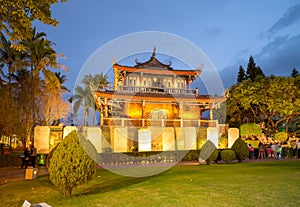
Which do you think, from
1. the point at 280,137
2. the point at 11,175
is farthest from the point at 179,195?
the point at 280,137

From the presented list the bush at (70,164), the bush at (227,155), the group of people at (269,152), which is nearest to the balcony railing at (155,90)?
the group of people at (269,152)

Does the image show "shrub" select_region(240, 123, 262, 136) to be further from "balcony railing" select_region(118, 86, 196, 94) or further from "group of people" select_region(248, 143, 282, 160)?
"balcony railing" select_region(118, 86, 196, 94)

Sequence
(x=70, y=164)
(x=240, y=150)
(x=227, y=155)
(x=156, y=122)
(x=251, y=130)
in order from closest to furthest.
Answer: (x=70, y=164), (x=227, y=155), (x=240, y=150), (x=156, y=122), (x=251, y=130)

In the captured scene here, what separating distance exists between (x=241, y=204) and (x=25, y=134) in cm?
2341

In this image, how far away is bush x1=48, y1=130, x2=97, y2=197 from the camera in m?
7.28

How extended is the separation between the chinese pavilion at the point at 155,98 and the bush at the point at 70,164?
17.1 m

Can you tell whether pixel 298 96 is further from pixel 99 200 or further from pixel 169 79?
pixel 99 200

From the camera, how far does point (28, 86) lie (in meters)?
27.8

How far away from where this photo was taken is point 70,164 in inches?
287

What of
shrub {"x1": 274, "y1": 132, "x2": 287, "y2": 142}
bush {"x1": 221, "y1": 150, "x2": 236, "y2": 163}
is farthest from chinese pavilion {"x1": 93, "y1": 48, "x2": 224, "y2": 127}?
shrub {"x1": 274, "y1": 132, "x2": 287, "y2": 142}

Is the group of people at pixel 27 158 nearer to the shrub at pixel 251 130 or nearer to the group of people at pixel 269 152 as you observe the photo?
the group of people at pixel 269 152

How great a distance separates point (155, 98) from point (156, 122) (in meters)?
2.42

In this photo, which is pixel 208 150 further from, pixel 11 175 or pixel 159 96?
pixel 11 175

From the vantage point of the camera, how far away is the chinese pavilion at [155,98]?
26.0m
